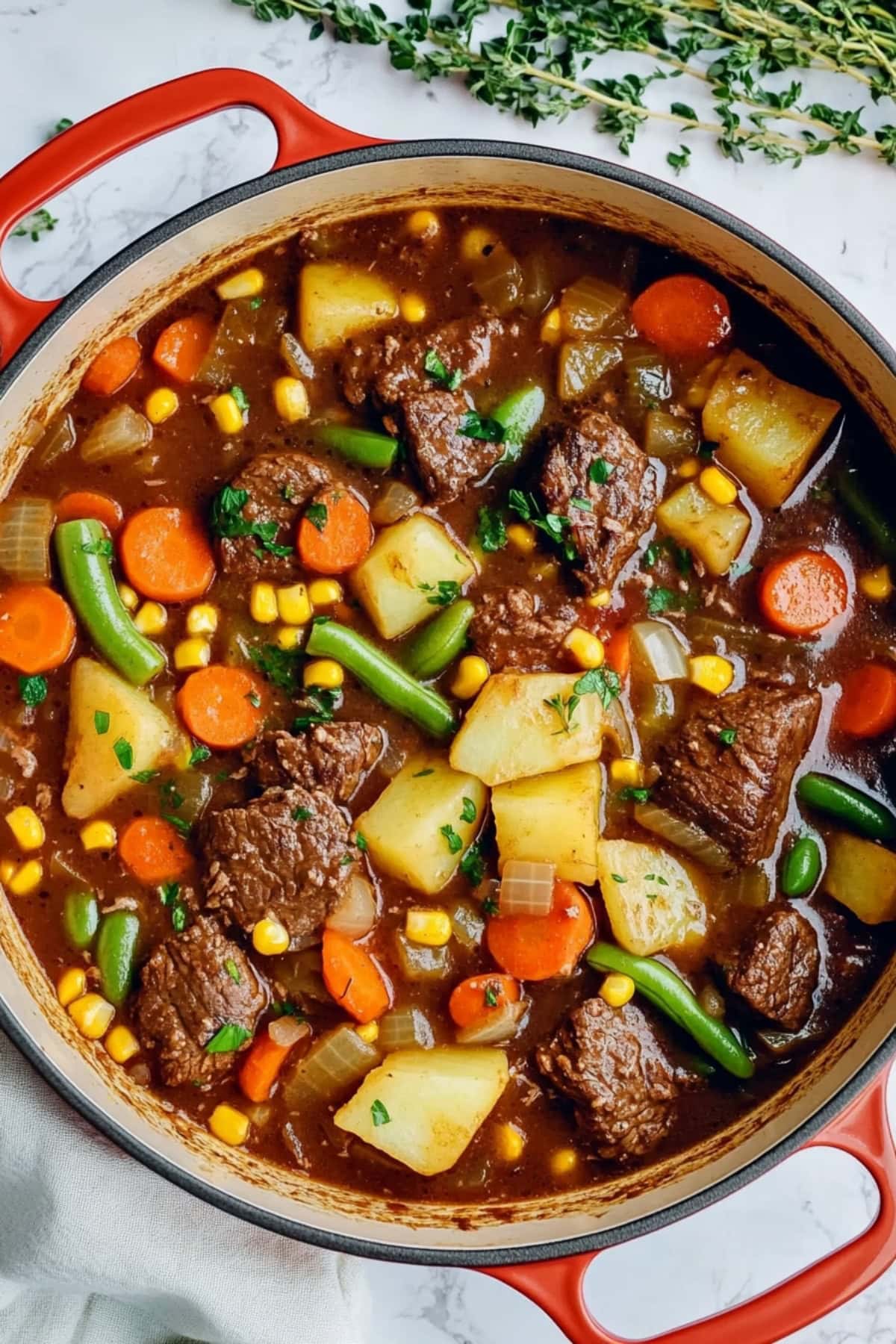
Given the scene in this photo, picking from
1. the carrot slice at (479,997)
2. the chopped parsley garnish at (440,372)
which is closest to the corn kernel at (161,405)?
the chopped parsley garnish at (440,372)

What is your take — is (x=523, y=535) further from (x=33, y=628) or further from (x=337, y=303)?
(x=33, y=628)

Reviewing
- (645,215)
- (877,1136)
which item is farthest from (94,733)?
(877,1136)

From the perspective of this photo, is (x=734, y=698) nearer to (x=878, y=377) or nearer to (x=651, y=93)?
(x=878, y=377)

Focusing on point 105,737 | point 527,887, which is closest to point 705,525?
point 527,887

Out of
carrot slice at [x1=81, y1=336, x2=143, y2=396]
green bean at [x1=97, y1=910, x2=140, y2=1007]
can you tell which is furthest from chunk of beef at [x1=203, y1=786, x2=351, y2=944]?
carrot slice at [x1=81, y1=336, x2=143, y2=396]

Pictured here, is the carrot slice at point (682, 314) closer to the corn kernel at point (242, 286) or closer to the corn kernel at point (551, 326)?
the corn kernel at point (551, 326)

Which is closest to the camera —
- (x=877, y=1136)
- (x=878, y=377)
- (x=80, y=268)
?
(x=877, y=1136)
